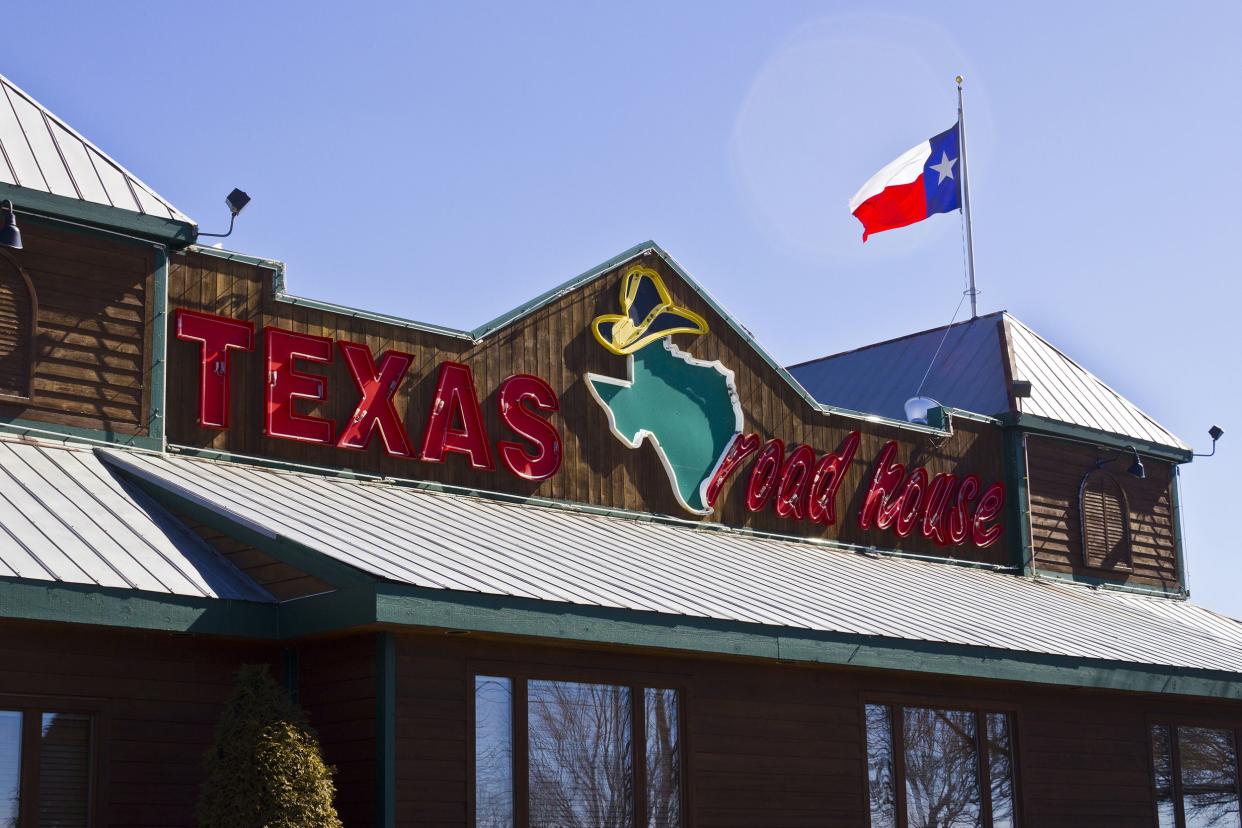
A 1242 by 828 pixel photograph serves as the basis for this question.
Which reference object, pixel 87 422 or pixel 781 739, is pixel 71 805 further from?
pixel 781 739

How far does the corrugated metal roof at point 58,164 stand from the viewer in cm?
1585

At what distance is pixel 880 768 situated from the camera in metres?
18.0

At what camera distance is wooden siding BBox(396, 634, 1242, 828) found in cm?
1391

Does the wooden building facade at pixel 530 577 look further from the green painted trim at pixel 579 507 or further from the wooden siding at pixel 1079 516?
the wooden siding at pixel 1079 516

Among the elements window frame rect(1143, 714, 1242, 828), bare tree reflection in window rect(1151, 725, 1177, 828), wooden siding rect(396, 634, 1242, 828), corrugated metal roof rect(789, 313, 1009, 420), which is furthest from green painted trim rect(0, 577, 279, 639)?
corrugated metal roof rect(789, 313, 1009, 420)

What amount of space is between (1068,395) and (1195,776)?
273 inches

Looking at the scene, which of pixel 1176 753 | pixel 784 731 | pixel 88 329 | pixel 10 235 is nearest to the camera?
pixel 10 235

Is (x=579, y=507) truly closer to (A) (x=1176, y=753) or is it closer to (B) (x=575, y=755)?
(B) (x=575, y=755)

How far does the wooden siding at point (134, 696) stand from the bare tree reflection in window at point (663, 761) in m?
3.97

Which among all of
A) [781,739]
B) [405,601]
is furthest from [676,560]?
[405,601]

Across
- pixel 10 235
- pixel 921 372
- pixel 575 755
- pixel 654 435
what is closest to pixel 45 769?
pixel 575 755

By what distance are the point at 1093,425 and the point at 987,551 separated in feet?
10.7

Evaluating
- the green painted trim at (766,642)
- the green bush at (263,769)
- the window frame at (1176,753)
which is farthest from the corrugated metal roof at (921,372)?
the green bush at (263,769)

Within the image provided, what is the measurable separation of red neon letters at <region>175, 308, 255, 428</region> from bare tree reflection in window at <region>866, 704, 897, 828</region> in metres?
7.44
